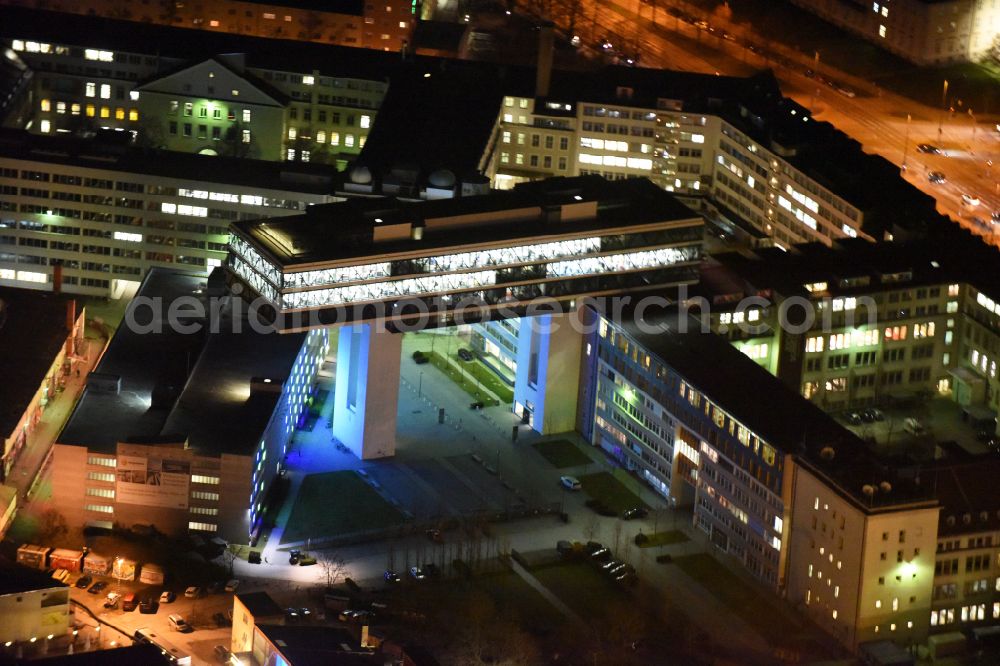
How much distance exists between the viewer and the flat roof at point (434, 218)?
186 m

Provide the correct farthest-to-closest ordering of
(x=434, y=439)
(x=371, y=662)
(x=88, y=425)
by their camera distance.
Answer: (x=434, y=439) < (x=88, y=425) < (x=371, y=662)

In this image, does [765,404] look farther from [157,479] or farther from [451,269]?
[157,479]

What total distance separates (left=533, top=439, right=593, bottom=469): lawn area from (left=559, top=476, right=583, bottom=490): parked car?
94.3 inches

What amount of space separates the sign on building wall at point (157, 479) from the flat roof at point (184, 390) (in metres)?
1.46

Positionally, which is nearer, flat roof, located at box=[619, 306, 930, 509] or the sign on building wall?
flat roof, located at box=[619, 306, 930, 509]

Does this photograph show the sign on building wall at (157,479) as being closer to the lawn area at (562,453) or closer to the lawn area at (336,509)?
the lawn area at (336,509)

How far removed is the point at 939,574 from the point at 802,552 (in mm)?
8588

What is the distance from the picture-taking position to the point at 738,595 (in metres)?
176

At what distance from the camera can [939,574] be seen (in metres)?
171

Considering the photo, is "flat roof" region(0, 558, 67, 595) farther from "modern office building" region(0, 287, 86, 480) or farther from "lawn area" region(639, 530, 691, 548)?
"lawn area" region(639, 530, 691, 548)

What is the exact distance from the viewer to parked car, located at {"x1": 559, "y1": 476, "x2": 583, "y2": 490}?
18931cm

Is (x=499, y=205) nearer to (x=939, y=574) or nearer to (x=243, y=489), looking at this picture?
(x=243, y=489)

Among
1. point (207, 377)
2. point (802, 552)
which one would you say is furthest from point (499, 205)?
point (802, 552)

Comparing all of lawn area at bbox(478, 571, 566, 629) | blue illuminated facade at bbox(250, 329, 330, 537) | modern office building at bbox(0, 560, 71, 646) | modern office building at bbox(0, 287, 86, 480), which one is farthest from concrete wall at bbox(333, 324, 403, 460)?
modern office building at bbox(0, 560, 71, 646)
